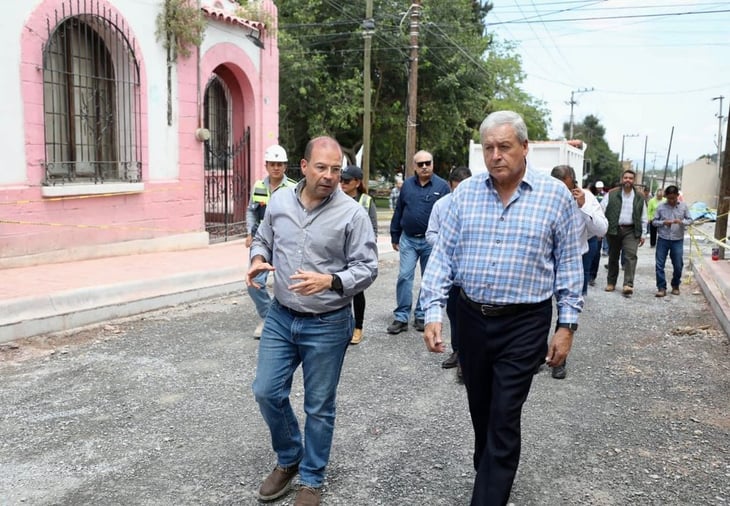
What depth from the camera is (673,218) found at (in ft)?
33.7

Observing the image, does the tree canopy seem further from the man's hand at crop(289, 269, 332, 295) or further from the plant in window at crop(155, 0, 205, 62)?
the man's hand at crop(289, 269, 332, 295)

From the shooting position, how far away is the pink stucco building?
29.7 ft

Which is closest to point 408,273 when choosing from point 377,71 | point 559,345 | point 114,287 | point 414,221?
point 414,221

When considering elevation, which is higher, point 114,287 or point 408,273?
point 408,273

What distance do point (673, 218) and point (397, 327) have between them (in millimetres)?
5608

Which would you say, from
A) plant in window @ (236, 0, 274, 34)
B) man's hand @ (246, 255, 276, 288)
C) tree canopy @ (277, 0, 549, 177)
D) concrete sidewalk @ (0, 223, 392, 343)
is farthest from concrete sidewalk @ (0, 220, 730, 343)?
tree canopy @ (277, 0, 549, 177)

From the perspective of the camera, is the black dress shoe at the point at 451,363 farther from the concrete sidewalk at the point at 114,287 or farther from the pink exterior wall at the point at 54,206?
the pink exterior wall at the point at 54,206

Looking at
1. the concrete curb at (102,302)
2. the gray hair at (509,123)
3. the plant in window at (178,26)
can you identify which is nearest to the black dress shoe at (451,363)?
the gray hair at (509,123)

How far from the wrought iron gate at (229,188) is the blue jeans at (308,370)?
10.8 meters

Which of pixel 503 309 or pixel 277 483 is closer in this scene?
pixel 503 309

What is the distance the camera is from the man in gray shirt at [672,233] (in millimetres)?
10180

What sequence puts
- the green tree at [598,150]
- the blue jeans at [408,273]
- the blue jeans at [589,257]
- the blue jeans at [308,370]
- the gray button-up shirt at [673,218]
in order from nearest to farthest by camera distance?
the blue jeans at [308,370] → the blue jeans at [408,273] → the blue jeans at [589,257] → the gray button-up shirt at [673,218] → the green tree at [598,150]

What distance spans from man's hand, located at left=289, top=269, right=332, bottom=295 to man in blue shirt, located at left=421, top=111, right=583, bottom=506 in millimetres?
546

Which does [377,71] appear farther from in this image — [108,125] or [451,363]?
[451,363]
